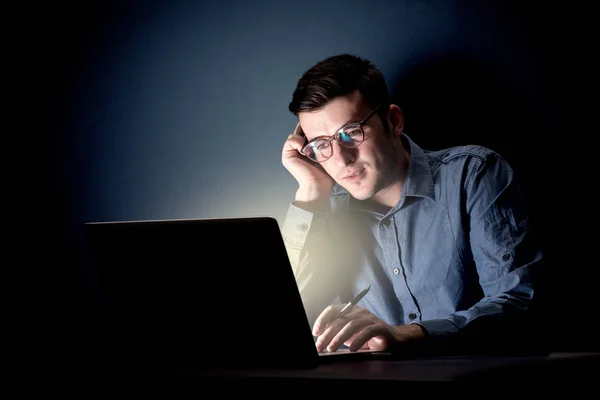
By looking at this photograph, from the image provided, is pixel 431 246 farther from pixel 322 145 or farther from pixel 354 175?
pixel 322 145

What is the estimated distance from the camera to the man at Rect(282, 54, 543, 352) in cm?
182

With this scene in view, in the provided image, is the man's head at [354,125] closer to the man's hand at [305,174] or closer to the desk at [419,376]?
the man's hand at [305,174]

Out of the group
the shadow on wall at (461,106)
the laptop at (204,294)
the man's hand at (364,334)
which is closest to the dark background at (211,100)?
the shadow on wall at (461,106)

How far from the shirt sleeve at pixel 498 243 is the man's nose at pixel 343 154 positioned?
38 centimetres

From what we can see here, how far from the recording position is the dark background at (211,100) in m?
1.95

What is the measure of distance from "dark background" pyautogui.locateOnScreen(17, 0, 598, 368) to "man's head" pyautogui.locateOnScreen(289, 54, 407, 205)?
0.11 meters

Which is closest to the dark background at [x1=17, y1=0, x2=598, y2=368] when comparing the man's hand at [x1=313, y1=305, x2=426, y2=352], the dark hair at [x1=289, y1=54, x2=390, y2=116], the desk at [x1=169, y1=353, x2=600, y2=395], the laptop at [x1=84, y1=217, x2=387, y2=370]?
the dark hair at [x1=289, y1=54, x2=390, y2=116]

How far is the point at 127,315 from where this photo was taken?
1324mm

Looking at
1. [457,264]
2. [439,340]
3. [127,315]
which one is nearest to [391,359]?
[439,340]

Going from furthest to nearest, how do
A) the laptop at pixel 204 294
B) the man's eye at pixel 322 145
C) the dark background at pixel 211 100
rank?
1. the man's eye at pixel 322 145
2. the dark background at pixel 211 100
3. the laptop at pixel 204 294

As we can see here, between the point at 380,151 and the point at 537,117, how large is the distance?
0.50m

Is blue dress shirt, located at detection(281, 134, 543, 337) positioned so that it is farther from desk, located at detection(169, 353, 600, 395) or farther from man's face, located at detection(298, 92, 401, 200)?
desk, located at detection(169, 353, 600, 395)

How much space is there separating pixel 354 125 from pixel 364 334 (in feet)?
3.00

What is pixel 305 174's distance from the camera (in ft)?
7.46
